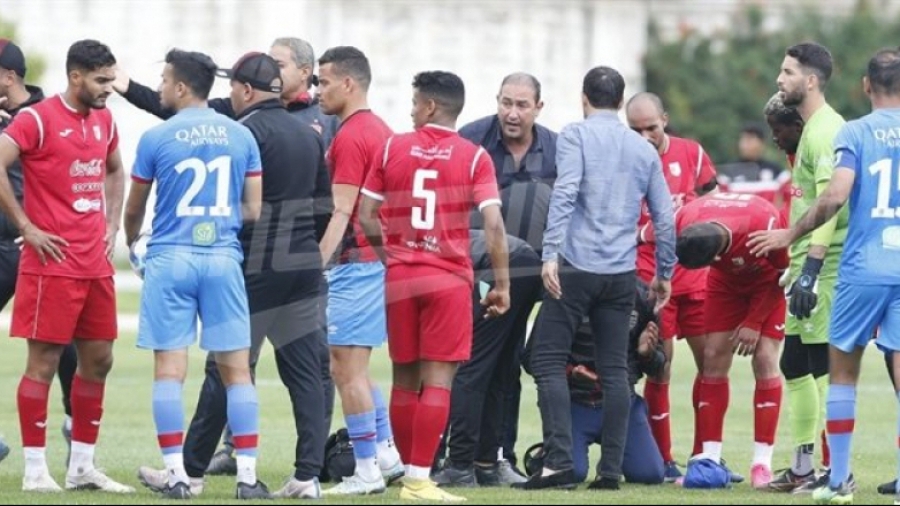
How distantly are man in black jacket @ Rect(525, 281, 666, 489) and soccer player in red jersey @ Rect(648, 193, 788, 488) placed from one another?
32cm

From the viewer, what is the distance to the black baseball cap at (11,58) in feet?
40.2

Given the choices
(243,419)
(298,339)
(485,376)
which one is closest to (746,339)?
(485,376)

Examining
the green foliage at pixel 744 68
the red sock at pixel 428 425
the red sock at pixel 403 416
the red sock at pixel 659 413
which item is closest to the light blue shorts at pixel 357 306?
the red sock at pixel 403 416

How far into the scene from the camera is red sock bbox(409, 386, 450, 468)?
35.8 ft

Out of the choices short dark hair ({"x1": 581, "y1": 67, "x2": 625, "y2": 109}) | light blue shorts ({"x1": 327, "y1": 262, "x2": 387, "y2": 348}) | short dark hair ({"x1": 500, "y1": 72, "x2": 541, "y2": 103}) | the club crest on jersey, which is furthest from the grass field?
short dark hair ({"x1": 500, "y1": 72, "x2": 541, "y2": 103})

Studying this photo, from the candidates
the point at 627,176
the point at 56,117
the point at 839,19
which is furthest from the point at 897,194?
the point at 839,19

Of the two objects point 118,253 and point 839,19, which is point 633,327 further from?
point 839,19

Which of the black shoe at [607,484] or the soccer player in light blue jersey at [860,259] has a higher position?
the soccer player in light blue jersey at [860,259]

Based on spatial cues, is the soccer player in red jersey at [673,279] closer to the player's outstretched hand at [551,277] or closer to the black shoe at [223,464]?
the player's outstretched hand at [551,277]

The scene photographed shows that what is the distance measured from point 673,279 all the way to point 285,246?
2995 mm

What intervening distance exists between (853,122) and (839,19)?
39.8m

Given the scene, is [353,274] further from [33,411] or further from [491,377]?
[33,411]

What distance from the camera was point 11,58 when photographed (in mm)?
12297

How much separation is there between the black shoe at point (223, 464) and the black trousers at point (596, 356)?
217cm
